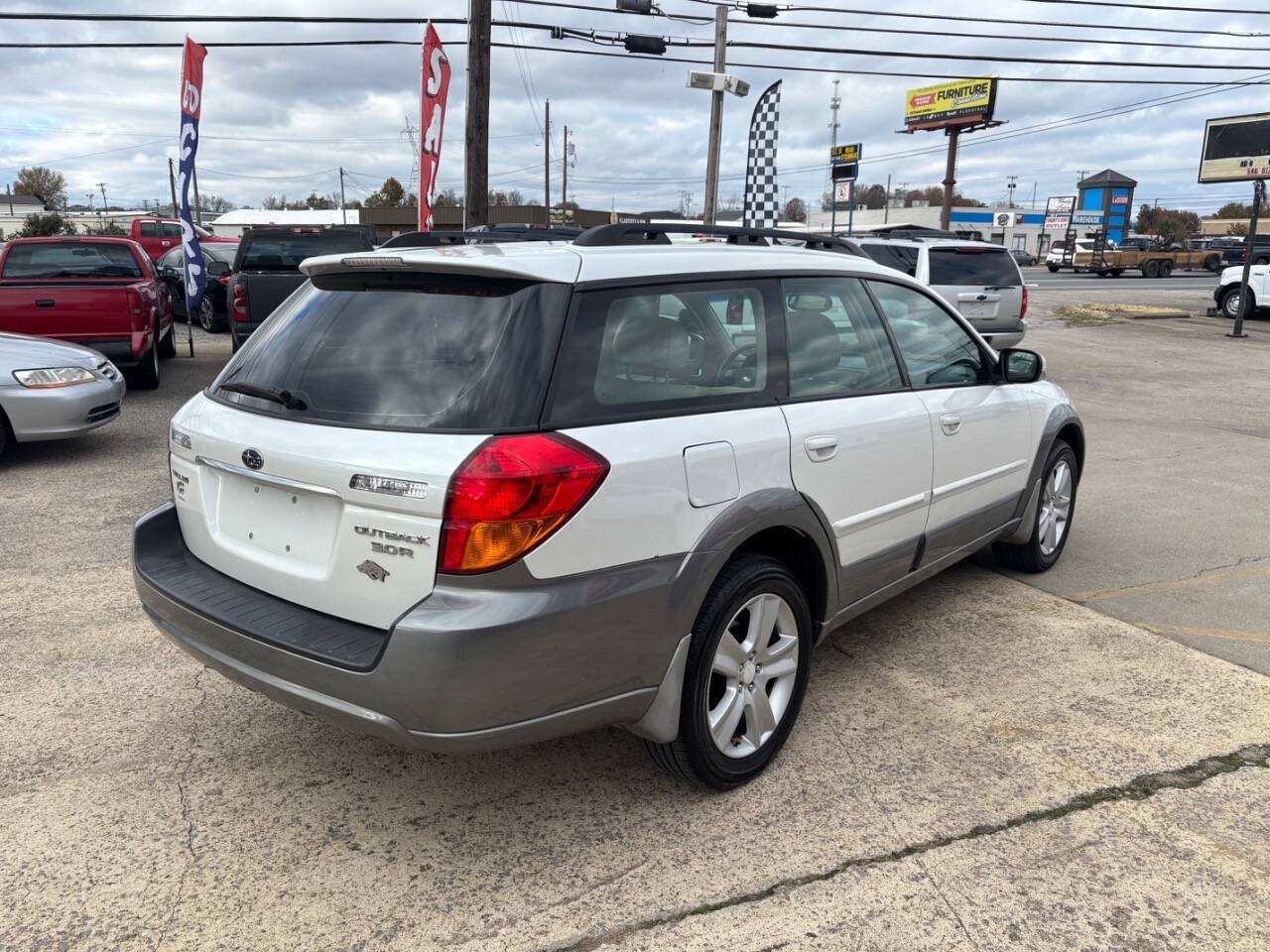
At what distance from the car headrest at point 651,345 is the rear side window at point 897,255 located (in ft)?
31.7

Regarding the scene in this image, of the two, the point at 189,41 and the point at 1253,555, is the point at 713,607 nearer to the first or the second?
the point at 1253,555

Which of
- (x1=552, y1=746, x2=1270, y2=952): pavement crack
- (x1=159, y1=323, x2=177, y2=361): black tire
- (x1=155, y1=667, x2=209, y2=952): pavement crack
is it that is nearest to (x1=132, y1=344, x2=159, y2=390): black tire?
(x1=159, y1=323, x2=177, y2=361): black tire

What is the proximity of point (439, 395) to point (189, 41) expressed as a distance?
1177 centimetres

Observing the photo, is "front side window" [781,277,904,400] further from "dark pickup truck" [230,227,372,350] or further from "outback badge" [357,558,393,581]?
"dark pickup truck" [230,227,372,350]

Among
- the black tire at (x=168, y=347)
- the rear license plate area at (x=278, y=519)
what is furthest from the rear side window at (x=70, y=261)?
the rear license plate area at (x=278, y=519)

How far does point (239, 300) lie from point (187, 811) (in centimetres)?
849

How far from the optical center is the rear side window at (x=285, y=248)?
12789mm

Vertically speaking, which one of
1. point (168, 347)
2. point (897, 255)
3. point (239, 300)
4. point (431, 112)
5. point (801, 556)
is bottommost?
point (168, 347)

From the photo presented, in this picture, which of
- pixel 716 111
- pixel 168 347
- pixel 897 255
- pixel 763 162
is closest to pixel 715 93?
pixel 716 111

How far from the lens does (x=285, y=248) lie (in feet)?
42.6

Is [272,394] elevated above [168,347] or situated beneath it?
elevated above

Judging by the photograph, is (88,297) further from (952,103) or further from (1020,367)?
(952,103)

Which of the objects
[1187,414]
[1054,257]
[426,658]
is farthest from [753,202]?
[1054,257]

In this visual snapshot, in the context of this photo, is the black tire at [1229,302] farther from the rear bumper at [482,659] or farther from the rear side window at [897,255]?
the rear bumper at [482,659]
